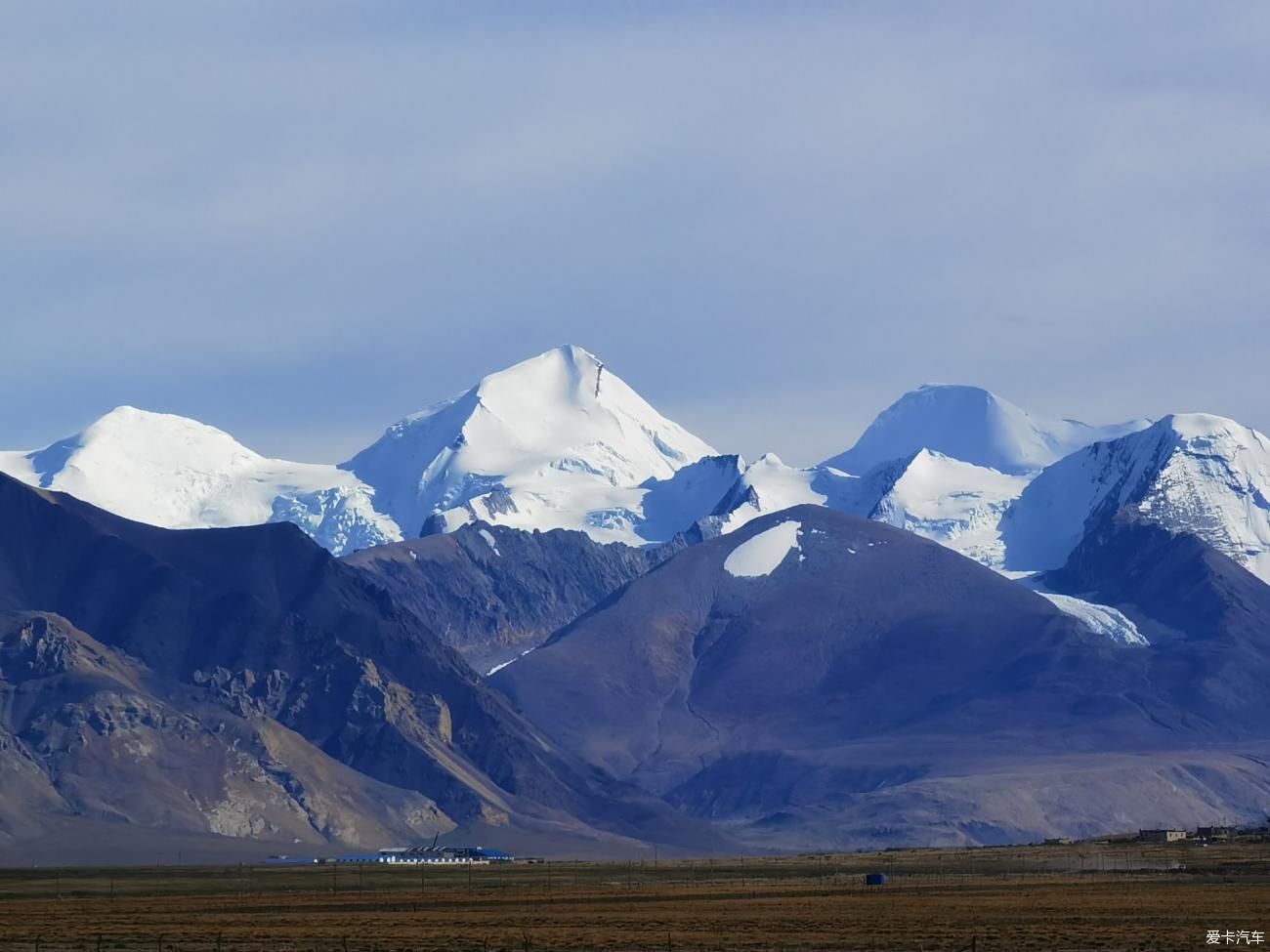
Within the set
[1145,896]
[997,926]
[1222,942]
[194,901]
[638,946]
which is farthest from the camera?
[194,901]

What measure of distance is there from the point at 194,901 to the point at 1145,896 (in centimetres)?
7375

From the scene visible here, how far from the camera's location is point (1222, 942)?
12406cm

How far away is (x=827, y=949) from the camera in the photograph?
129 m

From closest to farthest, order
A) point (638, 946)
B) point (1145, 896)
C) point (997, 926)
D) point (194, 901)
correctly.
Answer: point (638, 946), point (997, 926), point (1145, 896), point (194, 901)

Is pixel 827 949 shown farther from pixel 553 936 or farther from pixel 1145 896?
pixel 1145 896

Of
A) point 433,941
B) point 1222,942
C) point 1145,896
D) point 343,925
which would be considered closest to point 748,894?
point 1145,896

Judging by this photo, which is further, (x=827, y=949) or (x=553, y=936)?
(x=553, y=936)

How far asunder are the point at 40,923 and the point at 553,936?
3773cm

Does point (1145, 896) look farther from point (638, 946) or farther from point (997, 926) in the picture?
point (638, 946)

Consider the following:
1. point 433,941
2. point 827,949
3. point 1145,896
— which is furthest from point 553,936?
point 1145,896

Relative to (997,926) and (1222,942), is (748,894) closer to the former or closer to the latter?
(997,926)

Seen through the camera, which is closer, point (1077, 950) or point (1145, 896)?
point (1077, 950)

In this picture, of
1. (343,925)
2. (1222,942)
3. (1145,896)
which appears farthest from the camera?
(1145,896)

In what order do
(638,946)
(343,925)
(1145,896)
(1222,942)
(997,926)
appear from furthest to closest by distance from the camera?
(1145,896)
(343,925)
(997,926)
(638,946)
(1222,942)
